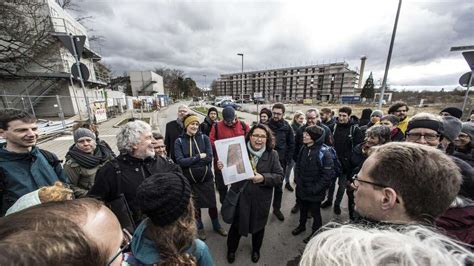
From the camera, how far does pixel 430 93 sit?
5178 centimetres

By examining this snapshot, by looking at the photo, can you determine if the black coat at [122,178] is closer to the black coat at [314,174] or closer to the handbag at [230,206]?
the handbag at [230,206]

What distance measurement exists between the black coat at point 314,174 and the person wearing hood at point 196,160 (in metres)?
1.59

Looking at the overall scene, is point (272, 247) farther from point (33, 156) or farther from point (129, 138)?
point (33, 156)

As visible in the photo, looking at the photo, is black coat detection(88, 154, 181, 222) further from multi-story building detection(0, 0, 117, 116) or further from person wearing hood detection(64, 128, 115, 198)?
multi-story building detection(0, 0, 117, 116)

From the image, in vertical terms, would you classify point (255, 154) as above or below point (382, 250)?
below

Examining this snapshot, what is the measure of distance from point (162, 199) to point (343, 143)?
13.9ft

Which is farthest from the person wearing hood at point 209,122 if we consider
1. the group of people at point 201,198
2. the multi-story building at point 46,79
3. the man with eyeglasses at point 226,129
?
the multi-story building at point 46,79

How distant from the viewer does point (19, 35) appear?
9961 millimetres

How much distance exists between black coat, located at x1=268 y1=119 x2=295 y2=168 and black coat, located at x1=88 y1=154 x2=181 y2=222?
291cm

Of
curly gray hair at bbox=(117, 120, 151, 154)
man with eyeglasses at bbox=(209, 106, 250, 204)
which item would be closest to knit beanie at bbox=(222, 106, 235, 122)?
man with eyeglasses at bbox=(209, 106, 250, 204)

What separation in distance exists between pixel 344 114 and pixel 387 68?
545 cm

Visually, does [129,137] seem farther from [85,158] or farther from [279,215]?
[279,215]

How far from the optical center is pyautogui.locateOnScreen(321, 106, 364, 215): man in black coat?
151 inches

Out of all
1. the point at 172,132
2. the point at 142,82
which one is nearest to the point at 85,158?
the point at 172,132
